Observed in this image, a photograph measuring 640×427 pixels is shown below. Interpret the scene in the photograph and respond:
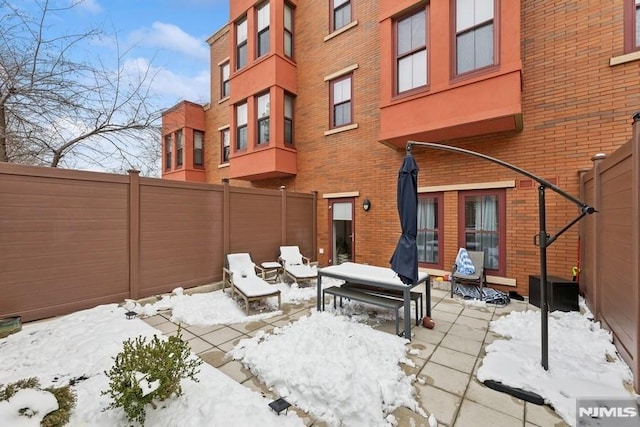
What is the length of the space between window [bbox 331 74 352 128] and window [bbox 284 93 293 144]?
5.67 feet

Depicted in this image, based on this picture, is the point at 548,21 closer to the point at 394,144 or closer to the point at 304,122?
the point at 394,144

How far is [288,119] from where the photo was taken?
10055 millimetres

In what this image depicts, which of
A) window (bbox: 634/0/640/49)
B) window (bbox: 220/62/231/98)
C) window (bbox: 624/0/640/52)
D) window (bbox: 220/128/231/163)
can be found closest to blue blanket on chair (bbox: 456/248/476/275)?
window (bbox: 624/0/640/52)

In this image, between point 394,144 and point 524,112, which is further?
point 394,144

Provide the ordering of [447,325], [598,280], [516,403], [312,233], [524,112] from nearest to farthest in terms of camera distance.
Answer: [516,403]
[598,280]
[447,325]
[524,112]
[312,233]

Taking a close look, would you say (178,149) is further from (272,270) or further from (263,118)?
(272,270)

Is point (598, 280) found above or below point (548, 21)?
below

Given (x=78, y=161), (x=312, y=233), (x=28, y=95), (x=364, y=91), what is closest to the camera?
(x=28, y=95)

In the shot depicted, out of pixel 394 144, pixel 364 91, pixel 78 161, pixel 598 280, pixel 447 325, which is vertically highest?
pixel 364 91

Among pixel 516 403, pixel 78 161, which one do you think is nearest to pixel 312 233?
pixel 78 161

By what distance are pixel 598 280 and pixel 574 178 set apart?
7.47 ft

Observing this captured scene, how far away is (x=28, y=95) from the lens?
520 cm

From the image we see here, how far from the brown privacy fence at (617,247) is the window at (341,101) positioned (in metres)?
6.31

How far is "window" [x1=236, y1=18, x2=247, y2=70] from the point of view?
10.5 metres
